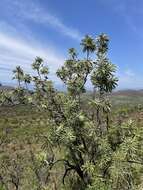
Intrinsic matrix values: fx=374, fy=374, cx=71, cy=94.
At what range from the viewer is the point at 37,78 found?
17.6 metres

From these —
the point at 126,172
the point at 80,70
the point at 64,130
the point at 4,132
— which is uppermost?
the point at 80,70

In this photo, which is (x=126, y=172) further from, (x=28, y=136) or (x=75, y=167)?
(x=28, y=136)

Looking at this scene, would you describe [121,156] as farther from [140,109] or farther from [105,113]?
[140,109]

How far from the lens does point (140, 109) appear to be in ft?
172

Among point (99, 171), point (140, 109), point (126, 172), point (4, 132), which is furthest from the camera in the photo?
point (140, 109)

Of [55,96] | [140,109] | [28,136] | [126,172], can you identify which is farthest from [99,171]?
[140,109]

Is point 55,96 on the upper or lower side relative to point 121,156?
upper

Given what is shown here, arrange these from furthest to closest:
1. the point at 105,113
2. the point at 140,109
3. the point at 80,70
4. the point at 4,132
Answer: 1. the point at 140,109
2. the point at 4,132
3. the point at 80,70
4. the point at 105,113

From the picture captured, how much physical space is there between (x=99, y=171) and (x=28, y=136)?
28.6m

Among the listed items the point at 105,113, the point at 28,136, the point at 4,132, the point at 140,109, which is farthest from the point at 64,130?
the point at 140,109

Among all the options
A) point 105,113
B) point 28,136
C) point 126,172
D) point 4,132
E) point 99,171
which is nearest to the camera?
point 126,172

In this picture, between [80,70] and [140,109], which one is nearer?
[80,70]

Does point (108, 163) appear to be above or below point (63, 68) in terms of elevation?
below

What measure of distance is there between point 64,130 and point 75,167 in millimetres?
2900
